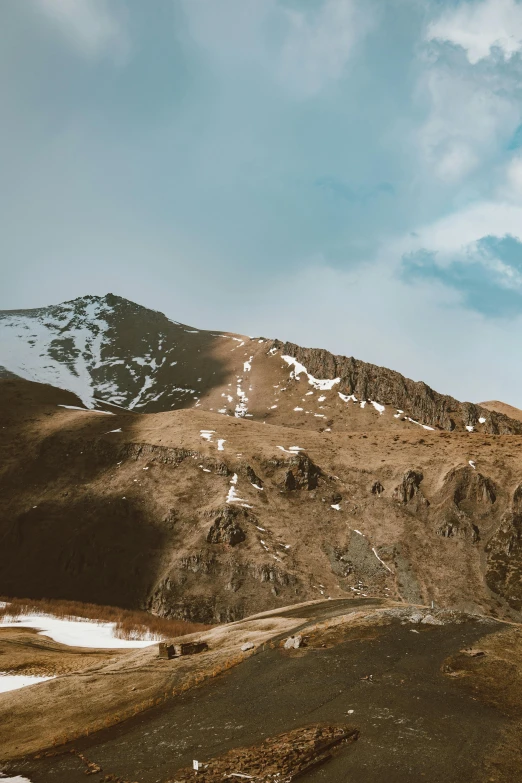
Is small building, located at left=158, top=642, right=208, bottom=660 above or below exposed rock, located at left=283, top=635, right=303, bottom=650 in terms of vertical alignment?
below

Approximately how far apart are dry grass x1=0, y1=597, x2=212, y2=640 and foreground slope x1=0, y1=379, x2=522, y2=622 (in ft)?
16.6

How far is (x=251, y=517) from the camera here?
256 feet

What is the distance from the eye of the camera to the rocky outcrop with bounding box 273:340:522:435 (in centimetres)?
14300

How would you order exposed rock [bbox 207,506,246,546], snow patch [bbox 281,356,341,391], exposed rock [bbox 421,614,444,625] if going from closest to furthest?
1. exposed rock [bbox 421,614,444,625]
2. exposed rock [bbox 207,506,246,546]
3. snow patch [bbox 281,356,341,391]

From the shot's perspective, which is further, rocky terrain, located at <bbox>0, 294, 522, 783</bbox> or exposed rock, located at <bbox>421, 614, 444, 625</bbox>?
exposed rock, located at <bbox>421, 614, 444, 625</bbox>

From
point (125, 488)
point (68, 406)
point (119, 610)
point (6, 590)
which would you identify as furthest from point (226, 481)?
point (68, 406)

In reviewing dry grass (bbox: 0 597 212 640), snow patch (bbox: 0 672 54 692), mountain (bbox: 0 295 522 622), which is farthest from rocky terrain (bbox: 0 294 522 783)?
dry grass (bbox: 0 597 212 640)

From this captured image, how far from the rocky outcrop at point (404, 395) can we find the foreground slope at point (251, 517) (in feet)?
161

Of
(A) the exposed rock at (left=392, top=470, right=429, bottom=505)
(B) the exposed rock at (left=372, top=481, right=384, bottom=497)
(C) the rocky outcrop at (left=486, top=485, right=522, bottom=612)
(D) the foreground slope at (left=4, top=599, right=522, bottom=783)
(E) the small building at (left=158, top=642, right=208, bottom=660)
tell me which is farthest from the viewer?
(B) the exposed rock at (left=372, top=481, right=384, bottom=497)

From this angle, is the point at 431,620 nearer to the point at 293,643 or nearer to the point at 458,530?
the point at 293,643

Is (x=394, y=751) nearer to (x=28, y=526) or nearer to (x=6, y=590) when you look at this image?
(x=6, y=590)

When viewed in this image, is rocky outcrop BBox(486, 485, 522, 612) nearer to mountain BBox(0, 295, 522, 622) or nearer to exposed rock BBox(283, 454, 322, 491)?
mountain BBox(0, 295, 522, 622)

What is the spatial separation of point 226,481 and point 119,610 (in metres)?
28.3

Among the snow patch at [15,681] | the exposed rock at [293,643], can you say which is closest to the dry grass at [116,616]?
the snow patch at [15,681]
